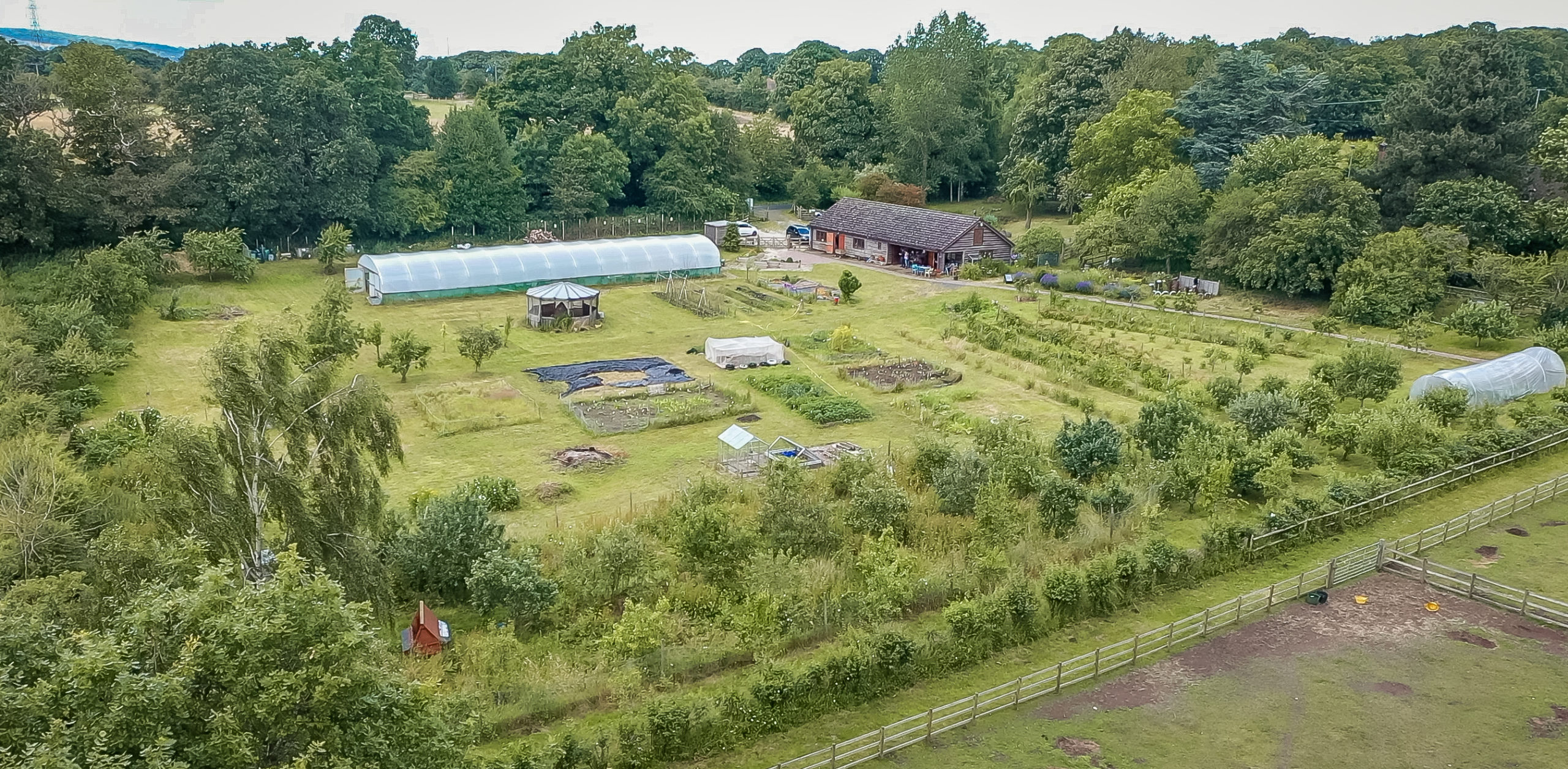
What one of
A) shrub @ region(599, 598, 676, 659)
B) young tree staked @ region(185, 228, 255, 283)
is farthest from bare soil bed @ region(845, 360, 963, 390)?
young tree staked @ region(185, 228, 255, 283)

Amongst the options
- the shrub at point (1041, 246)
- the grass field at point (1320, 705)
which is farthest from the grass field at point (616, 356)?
the grass field at point (1320, 705)

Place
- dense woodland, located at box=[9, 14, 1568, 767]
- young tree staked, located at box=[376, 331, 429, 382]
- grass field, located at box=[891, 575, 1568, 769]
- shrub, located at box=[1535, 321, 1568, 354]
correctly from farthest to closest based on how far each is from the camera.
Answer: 1. shrub, located at box=[1535, 321, 1568, 354]
2. young tree staked, located at box=[376, 331, 429, 382]
3. grass field, located at box=[891, 575, 1568, 769]
4. dense woodland, located at box=[9, 14, 1568, 767]

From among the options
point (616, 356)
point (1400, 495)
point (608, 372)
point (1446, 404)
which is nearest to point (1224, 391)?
point (1446, 404)

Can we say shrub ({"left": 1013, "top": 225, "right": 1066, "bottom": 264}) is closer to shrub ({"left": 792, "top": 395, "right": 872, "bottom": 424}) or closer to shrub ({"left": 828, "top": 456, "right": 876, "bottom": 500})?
shrub ({"left": 792, "top": 395, "right": 872, "bottom": 424})

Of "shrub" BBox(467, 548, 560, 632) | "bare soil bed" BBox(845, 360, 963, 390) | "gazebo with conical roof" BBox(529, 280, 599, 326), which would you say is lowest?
"shrub" BBox(467, 548, 560, 632)

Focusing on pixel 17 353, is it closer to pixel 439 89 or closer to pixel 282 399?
pixel 282 399

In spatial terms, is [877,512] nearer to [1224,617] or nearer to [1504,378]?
[1224,617]
